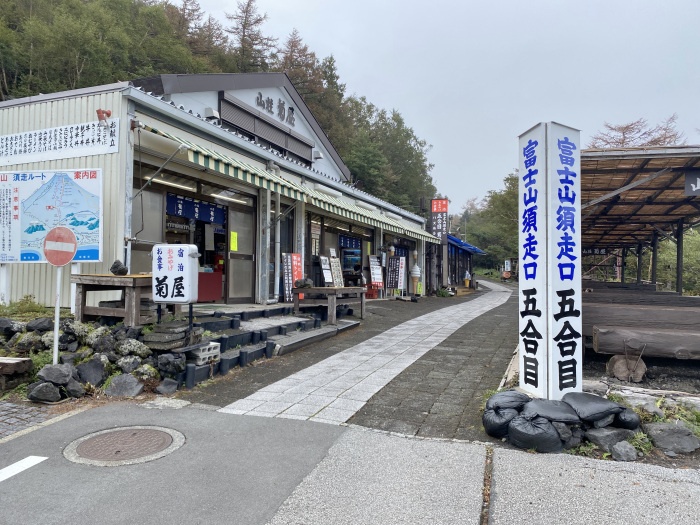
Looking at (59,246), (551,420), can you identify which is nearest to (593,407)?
(551,420)

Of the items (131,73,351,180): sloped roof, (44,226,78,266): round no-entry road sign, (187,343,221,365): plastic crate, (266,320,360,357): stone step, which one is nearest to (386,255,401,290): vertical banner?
(131,73,351,180): sloped roof

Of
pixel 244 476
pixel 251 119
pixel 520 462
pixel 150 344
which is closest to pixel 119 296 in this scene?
pixel 150 344

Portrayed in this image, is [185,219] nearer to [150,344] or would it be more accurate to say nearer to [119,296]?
[119,296]

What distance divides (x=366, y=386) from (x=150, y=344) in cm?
296

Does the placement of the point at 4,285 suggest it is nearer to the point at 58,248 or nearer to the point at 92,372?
the point at 58,248

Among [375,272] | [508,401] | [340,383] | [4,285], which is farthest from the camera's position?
[375,272]

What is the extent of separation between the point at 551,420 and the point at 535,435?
30 cm

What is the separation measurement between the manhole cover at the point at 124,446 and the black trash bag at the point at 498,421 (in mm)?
2883

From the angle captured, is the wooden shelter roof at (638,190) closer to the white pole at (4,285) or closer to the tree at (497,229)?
the white pole at (4,285)

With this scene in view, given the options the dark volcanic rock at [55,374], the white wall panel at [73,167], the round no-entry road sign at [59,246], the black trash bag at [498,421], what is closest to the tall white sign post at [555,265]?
the black trash bag at [498,421]

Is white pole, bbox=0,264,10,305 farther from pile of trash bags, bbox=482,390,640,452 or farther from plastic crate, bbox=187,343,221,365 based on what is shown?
pile of trash bags, bbox=482,390,640,452

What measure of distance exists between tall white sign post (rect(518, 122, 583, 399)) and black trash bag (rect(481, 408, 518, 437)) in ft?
2.24

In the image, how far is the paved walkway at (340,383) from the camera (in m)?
4.98

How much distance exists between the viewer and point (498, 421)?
4113 mm
